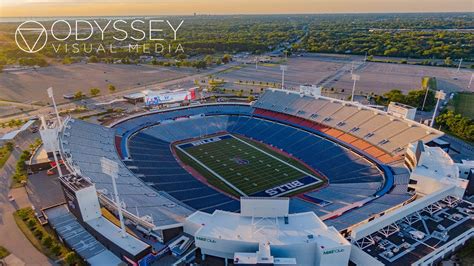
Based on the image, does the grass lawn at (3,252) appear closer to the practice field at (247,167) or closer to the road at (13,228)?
the road at (13,228)

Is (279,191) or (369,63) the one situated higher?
(369,63)

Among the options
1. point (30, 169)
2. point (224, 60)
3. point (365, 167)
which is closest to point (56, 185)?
point (30, 169)

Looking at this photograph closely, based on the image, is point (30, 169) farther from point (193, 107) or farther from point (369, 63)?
point (369, 63)

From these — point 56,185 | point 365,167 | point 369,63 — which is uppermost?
point 369,63

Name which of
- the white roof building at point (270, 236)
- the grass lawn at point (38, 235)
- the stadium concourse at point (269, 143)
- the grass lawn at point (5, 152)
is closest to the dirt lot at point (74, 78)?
the grass lawn at point (5, 152)

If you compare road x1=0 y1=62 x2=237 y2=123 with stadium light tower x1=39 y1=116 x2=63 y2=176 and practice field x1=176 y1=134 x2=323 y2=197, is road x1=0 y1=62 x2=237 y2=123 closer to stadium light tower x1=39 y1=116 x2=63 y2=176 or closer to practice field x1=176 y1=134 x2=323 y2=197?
stadium light tower x1=39 y1=116 x2=63 y2=176

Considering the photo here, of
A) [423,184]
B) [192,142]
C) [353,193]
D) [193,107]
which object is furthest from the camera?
[193,107]

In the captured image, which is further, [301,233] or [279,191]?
[279,191]
